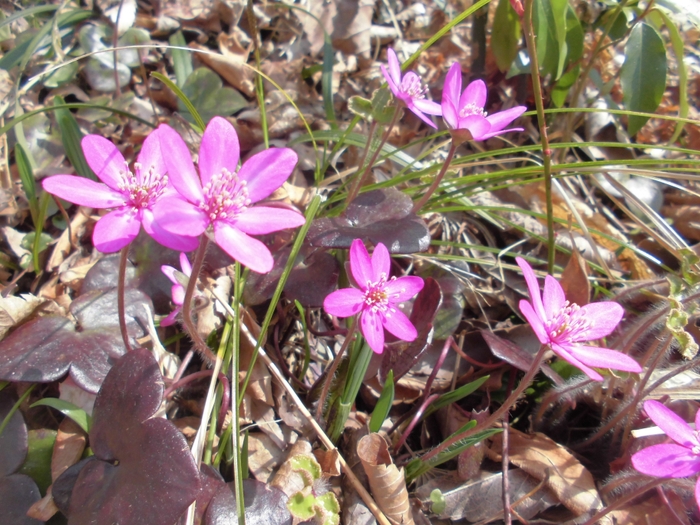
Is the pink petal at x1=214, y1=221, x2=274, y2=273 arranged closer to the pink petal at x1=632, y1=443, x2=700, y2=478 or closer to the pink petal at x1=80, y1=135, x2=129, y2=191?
the pink petal at x1=80, y1=135, x2=129, y2=191

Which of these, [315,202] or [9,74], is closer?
[315,202]

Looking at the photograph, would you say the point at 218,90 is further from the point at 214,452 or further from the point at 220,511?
the point at 220,511

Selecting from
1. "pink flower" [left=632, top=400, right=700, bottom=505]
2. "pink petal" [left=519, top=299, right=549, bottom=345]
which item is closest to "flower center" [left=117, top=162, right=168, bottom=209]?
"pink petal" [left=519, top=299, right=549, bottom=345]

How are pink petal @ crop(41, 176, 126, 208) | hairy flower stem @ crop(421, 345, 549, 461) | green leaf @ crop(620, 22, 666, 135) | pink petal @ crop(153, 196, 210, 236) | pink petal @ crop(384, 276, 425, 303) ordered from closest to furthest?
pink petal @ crop(153, 196, 210, 236), pink petal @ crop(41, 176, 126, 208), hairy flower stem @ crop(421, 345, 549, 461), pink petal @ crop(384, 276, 425, 303), green leaf @ crop(620, 22, 666, 135)

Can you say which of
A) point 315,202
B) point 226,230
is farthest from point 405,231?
point 226,230

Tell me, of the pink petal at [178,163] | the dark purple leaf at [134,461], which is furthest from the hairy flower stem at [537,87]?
the dark purple leaf at [134,461]
